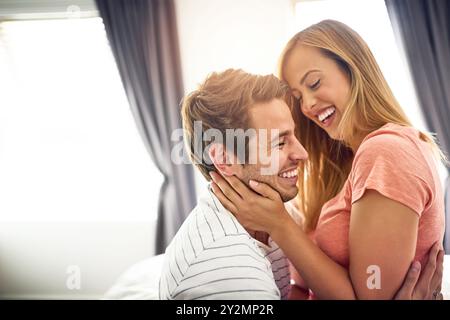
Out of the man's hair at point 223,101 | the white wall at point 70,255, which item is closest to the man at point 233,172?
the man's hair at point 223,101

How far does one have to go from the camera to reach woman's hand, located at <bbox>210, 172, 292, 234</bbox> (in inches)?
45.1

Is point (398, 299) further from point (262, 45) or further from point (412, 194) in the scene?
point (262, 45)

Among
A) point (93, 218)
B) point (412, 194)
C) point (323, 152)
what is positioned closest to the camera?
point (412, 194)

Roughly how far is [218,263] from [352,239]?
35 cm

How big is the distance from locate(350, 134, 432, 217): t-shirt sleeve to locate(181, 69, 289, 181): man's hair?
0.95 feet

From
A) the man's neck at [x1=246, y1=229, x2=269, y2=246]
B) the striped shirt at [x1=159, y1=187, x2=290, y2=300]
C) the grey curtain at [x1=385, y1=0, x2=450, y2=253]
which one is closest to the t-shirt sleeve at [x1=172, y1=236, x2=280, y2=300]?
the striped shirt at [x1=159, y1=187, x2=290, y2=300]

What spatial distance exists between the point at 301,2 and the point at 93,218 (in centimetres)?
96

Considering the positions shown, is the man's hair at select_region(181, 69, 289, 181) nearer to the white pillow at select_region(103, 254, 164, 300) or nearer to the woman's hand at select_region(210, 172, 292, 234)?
the woman's hand at select_region(210, 172, 292, 234)

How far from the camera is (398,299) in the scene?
109 centimetres

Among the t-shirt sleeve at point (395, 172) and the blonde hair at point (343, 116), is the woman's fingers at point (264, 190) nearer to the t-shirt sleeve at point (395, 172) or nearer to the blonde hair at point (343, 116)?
the blonde hair at point (343, 116)

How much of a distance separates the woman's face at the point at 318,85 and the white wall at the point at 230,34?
72mm

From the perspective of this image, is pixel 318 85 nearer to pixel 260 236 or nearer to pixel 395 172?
pixel 395 172

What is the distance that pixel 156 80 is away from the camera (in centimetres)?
134
